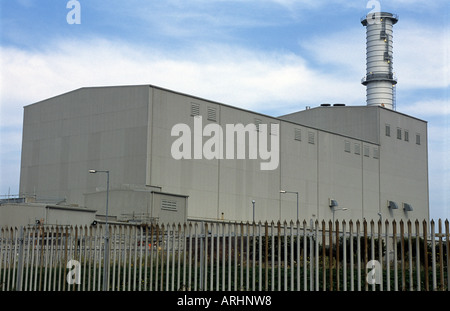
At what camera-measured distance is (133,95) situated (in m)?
69.9

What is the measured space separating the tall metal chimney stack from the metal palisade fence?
94.3 metres

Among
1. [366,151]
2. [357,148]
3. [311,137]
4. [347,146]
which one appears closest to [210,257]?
[311,137]

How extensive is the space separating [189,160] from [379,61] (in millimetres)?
50019

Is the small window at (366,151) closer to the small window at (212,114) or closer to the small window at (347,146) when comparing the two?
the small window at (347,146)

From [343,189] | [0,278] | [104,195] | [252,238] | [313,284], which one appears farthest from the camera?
[343,189]

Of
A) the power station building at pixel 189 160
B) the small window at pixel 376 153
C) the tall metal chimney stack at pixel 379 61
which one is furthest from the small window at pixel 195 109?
the tall metal chimney stack at pixel 379 61

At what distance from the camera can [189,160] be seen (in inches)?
2785

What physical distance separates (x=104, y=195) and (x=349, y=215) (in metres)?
37.0

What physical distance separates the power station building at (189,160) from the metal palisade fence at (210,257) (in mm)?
42635

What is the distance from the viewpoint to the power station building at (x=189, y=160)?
223ft

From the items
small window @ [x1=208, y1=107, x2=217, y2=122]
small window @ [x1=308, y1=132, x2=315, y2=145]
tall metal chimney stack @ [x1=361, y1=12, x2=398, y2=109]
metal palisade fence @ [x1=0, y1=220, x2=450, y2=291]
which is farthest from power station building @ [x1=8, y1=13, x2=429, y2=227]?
metal palisade fence @ [x1=0, y1=220, x2=450, y2=291]

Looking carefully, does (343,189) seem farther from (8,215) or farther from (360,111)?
(8,215)
